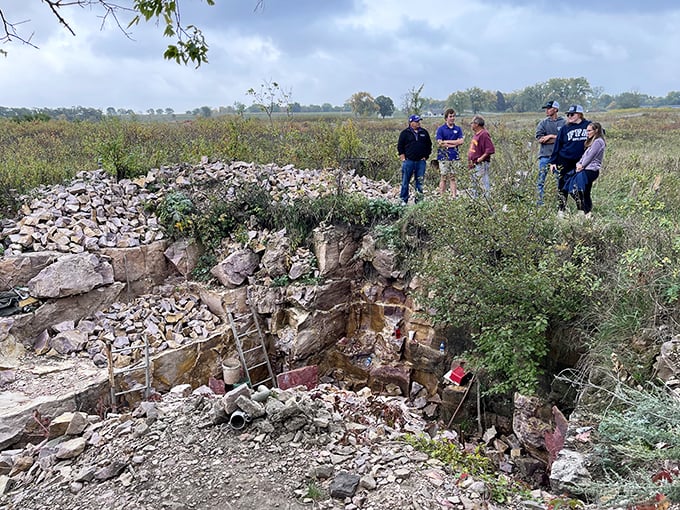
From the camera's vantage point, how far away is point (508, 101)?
41.9 meters

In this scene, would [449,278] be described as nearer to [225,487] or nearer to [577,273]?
[577,273]

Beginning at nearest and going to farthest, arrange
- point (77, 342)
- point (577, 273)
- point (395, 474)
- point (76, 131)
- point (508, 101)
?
1. point (395, 474)
2. point (577, 273)
3. point (77, 342)
4. point (76, 131)
5. point (508, 101)

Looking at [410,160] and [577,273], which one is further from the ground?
[410,160]

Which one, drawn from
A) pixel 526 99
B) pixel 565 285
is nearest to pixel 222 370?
pixel 565 285

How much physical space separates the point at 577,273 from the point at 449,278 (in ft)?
4.26

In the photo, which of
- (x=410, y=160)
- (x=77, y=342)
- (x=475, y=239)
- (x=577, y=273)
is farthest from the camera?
(x=410, y=160)

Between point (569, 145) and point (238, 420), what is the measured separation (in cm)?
501

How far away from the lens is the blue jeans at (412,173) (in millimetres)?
6953

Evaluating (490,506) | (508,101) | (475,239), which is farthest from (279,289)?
(508,101)

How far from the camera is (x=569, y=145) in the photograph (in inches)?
227

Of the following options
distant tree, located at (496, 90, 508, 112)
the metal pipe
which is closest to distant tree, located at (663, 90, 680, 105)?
distant tree, located at (496, 90, 508, 112)

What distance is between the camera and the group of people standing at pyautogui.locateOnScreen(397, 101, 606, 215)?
5602 millimetres

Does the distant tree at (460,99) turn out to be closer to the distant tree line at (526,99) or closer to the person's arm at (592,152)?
the distant tree line at (526,99)

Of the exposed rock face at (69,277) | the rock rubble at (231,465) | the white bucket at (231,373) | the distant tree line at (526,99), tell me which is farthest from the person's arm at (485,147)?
the distant tree line at (526,99)
